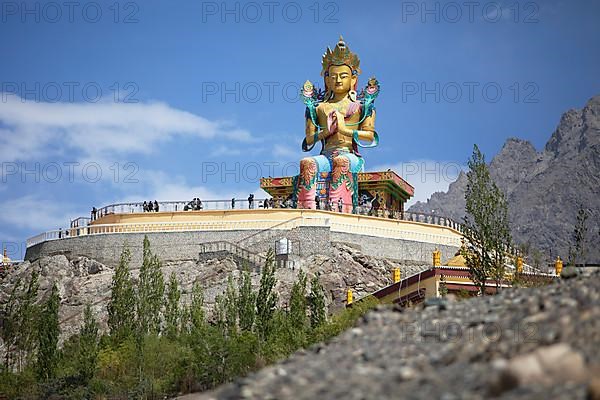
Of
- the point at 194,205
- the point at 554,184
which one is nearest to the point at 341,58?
the point at 194,205

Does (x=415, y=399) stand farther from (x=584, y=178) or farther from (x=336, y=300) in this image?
(x=584, y=178)

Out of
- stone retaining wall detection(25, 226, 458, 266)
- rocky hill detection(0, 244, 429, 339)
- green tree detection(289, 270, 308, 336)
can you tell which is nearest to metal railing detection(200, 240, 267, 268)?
stone retaining wall detection(25, 226, 458, 266)

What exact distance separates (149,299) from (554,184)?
253ft

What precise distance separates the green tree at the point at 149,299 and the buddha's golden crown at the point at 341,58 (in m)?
18.5

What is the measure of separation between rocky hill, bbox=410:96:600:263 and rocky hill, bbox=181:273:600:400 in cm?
6143

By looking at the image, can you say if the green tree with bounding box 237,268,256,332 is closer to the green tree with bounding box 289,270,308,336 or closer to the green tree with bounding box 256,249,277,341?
the green tree with bounding box 256,249,277,341

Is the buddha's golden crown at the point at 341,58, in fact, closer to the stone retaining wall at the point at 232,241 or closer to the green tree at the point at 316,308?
the stone retaining wall at the point at 232,241

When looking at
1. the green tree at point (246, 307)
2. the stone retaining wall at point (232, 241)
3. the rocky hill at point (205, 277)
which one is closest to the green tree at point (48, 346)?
the rocky hill at point (205, 277)

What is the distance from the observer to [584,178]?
103 meters

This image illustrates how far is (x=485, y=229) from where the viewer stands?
1160 inches

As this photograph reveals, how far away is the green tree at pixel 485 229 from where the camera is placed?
29094 millimetres

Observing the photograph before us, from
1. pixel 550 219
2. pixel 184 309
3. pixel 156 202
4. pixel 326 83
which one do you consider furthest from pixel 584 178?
pixel 184 309

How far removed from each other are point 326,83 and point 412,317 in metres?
38.5

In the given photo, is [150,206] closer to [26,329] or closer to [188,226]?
[188,226]
